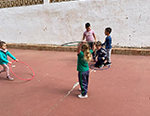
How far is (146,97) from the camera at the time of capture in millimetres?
2906

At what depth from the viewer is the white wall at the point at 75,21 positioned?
668cm

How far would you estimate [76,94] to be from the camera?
3178 mm

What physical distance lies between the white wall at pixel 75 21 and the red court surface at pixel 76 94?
295cm

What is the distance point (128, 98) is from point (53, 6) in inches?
303

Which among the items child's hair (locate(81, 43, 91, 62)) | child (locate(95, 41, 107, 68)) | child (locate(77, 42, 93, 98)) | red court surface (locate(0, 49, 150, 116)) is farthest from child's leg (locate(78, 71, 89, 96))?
child (locate(95, 41, 107, 68))

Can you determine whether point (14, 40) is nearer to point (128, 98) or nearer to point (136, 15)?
point (136, 15)

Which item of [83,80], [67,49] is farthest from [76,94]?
[67,49]

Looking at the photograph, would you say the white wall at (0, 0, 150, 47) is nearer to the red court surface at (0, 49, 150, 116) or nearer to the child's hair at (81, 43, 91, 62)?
the red court surface at (0, 49, 150, 116)

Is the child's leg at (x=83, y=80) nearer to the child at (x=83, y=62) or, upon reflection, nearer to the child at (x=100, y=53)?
the child at (x=83, y=62)

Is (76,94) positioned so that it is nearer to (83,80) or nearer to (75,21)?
(83,80)

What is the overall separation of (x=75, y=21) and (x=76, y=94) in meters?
5.90

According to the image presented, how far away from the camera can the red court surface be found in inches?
100.0

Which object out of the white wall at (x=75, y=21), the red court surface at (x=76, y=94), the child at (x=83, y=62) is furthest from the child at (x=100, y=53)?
the white wall at (x=75, y=21)

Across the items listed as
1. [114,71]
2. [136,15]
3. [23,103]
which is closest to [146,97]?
[114,71]
